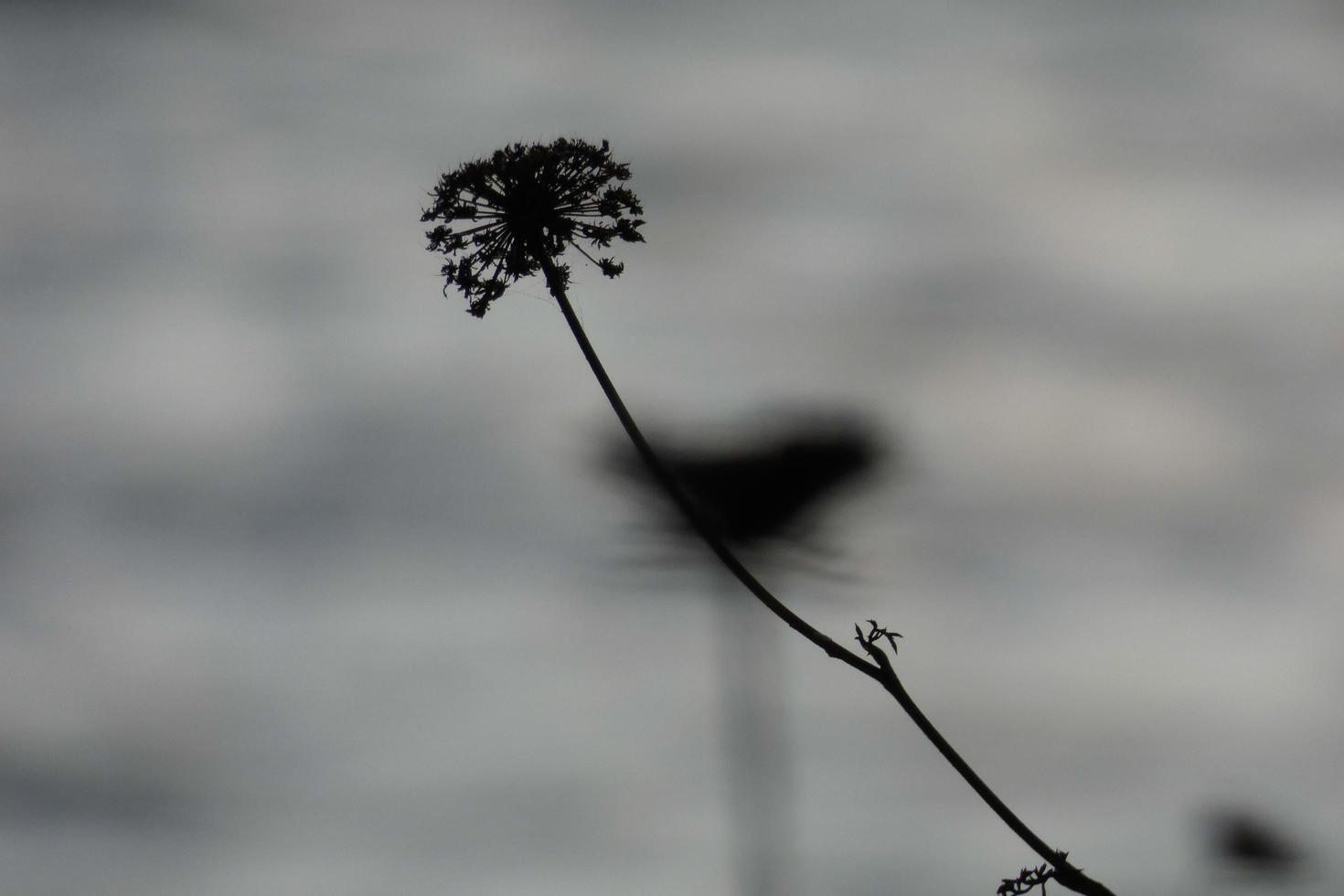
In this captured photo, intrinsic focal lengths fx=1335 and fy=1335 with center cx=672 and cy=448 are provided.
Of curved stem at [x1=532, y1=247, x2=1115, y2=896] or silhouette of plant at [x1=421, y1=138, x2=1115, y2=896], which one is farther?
silhouette of plant at [x1=421, y1=138, x2=1115, y2=896]

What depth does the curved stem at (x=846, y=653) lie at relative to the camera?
8.86 ft

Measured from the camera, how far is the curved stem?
270 cm

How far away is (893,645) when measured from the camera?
12.0 ft

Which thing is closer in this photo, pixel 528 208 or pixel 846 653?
pixel 846 653

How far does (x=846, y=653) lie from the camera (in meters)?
3.10

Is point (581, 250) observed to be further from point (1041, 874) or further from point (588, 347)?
point (1041, 874)

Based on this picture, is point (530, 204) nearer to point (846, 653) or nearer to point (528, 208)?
point (528, 208)

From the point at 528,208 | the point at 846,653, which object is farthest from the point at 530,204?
the point at 846,653

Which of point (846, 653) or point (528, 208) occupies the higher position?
point (528, 208)

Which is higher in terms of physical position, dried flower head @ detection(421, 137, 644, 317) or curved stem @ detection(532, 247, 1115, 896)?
dried flower head @ detection(421, 137, 644, 317)

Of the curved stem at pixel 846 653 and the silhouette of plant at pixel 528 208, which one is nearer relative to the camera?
the curved stem at pixel 846 653

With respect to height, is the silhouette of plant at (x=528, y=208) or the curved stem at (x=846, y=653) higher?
the silhouette of plant at (x=528, y=208)

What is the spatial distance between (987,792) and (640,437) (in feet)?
3.49

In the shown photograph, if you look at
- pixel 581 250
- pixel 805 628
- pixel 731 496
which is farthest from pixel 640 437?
pixel 731 496
